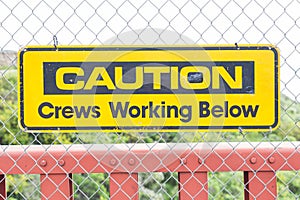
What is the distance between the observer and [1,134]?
4.98 meters

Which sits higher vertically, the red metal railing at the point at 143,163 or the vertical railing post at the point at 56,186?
the red metal railing at the point at 143,163

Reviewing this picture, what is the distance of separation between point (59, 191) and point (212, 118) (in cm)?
75

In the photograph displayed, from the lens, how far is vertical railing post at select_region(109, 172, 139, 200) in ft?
6.95

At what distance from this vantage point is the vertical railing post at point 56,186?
212 centimetres

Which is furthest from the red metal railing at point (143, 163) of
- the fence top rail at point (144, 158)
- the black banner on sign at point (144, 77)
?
the black banner on sign at point (144, 77)

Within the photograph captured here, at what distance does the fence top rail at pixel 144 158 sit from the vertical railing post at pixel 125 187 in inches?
1.3

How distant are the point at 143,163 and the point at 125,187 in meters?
0.13

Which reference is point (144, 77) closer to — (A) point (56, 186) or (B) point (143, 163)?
(B) point (143, 163)

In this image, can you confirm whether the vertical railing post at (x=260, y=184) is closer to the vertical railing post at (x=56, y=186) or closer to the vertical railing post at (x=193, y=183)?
the vertical railing post at (x=193, y=183)

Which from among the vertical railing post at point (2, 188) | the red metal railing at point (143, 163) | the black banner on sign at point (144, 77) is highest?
the black banner on sign at point (144, 77)

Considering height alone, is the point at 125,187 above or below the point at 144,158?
below

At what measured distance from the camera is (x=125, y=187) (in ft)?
6.96

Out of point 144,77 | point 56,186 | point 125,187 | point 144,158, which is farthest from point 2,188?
point 144,77

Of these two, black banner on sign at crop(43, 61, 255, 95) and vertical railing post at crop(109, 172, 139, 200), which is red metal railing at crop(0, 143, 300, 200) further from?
black banner on sign at crop(43, 61, 255, 95)
